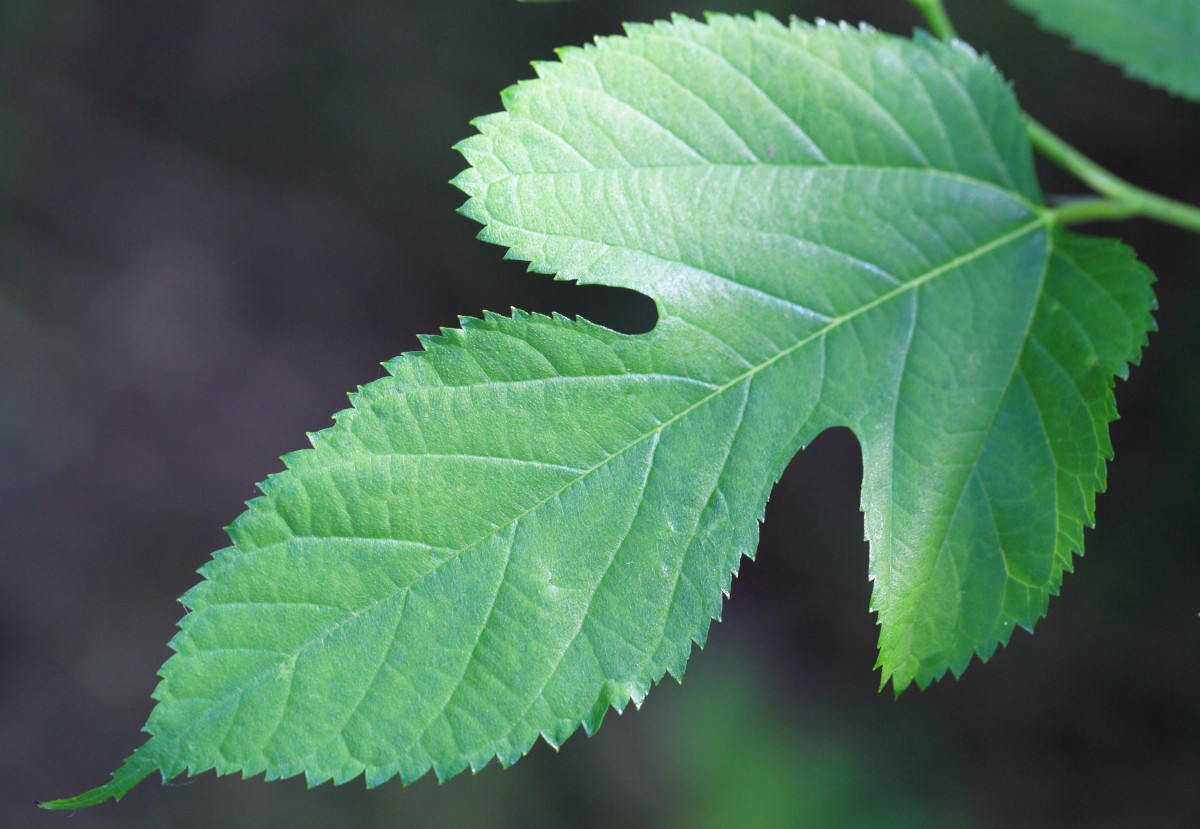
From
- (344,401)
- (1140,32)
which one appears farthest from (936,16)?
(344,401)

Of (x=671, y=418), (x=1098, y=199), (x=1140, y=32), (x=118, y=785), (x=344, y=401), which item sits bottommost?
(x=344, y=401)

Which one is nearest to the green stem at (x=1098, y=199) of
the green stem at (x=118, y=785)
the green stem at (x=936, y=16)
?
the green stem at (x=936, y=16)

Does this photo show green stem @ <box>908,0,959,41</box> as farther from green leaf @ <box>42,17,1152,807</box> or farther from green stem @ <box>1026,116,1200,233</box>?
green stem @ <box>1026,116,1200,233</box>

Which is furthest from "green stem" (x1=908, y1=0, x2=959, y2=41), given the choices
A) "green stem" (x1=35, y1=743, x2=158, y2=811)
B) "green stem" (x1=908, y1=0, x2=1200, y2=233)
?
"green stem" (x1=35, y1=743, x2=158, y2=811)

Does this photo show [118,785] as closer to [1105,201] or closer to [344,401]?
[1105,201]

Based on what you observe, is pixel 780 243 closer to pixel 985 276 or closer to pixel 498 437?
pixel 985 276

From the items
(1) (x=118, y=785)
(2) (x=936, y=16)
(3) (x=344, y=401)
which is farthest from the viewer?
(3) (x=344, y=401)

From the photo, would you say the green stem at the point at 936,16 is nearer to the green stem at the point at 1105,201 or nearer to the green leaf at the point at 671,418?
the green leaf at the point at 671,418
